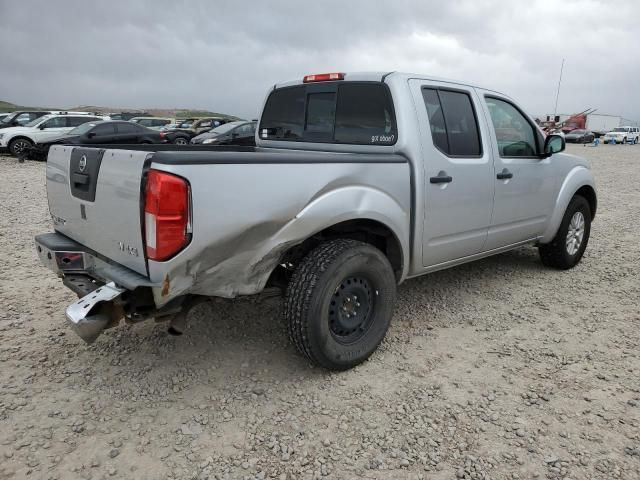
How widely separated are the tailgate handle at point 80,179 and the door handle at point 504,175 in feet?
9.97

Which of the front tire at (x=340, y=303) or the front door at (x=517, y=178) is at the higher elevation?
the front door at (x=517, y=178)

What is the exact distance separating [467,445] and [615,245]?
5.00 m

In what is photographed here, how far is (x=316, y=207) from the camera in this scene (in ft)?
9.18

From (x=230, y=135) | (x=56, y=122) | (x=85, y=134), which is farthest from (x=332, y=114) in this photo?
(x=56, y=122)

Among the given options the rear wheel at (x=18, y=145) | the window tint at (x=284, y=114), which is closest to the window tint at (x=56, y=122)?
the rear wheel at (x=18, y=145)

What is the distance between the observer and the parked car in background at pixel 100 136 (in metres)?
14.6

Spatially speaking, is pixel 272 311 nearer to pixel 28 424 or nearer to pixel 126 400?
pixel 126 400

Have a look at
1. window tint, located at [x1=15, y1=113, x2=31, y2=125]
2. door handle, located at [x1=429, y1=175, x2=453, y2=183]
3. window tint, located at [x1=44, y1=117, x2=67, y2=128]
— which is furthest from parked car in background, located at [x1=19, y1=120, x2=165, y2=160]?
door handle, located at [x1=429, y1=175, x2=453, y2=183]

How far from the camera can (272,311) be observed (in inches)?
159

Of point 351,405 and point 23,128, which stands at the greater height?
point 23,128

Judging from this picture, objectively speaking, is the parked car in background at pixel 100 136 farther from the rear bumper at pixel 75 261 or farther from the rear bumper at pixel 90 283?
the rear bumper at pixel 90 283

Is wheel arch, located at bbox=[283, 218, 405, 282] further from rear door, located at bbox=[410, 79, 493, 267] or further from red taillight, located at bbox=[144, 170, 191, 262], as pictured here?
red taillight, located at bbox=[144, 170, 191, 262]

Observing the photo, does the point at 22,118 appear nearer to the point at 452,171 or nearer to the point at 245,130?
the point at 245,130

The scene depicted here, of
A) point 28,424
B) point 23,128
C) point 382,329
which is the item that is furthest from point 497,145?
point 23,128
